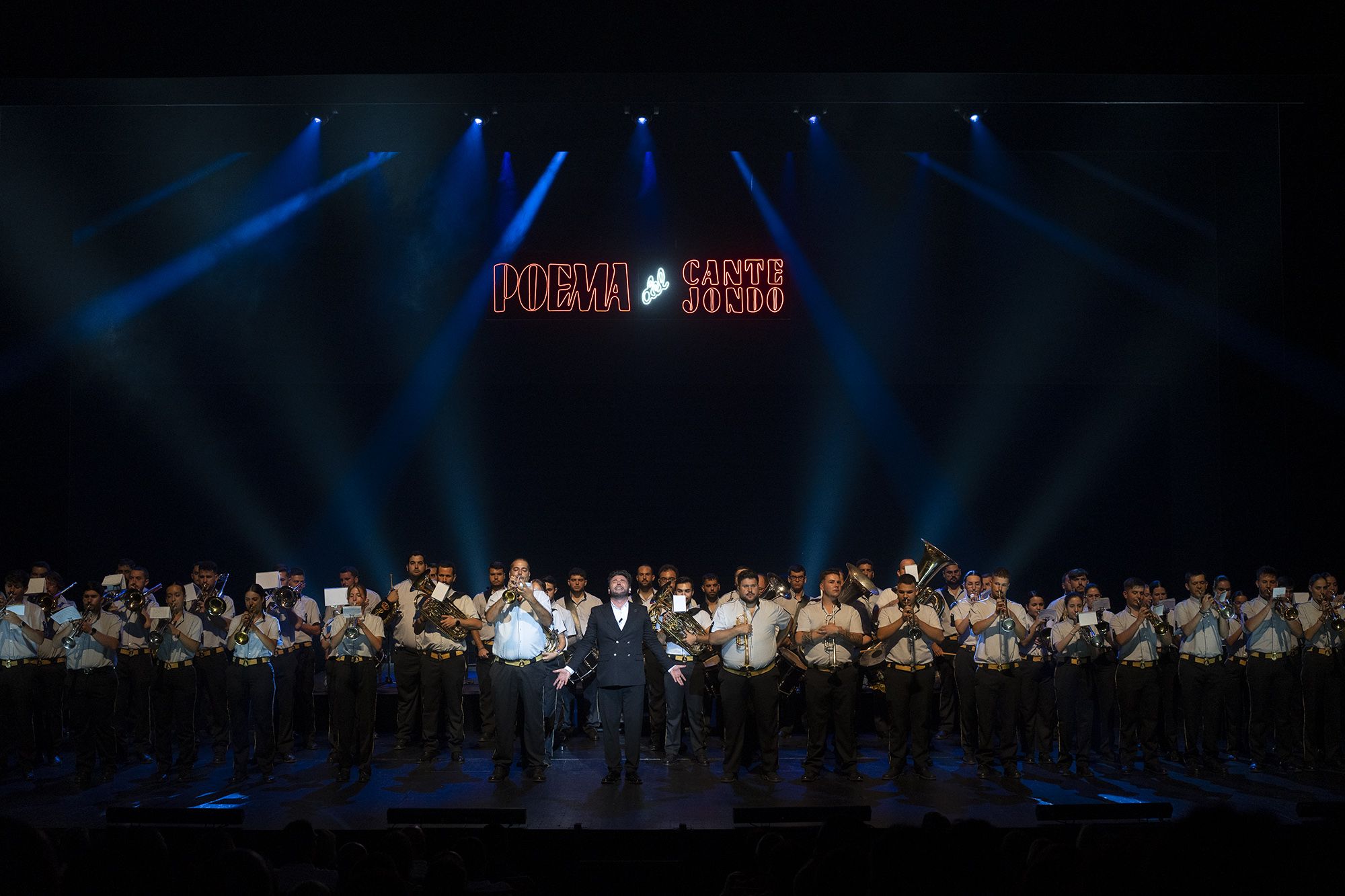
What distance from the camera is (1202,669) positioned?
9.66m

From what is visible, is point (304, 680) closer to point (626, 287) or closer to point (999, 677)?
Result: point (626, 287)

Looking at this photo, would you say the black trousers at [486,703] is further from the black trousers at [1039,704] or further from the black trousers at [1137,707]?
the black trousers at [1137,707]

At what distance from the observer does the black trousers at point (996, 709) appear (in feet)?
30.2

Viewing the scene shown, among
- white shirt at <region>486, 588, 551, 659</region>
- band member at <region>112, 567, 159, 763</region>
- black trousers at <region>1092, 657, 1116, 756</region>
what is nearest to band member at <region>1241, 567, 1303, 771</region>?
black trousers at <region>1092, 657, 1116, 756</region>

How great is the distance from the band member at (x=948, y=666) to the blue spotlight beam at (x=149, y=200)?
36.9 feet

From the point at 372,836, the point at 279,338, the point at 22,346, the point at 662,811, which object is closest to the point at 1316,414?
the point at 662,811

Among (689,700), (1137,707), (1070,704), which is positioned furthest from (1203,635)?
(689,700)

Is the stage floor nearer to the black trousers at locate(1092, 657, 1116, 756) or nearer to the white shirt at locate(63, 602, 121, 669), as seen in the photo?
the black trousers at locate(1092, 657, 1116, 756)

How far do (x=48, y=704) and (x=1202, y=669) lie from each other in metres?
11.6

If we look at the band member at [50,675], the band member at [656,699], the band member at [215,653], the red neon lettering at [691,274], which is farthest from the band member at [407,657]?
the red neon lettering at [691,274]

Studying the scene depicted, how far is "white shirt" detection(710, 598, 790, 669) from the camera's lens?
9.27m

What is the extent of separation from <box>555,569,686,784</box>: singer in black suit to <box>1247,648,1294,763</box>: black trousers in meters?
5.84

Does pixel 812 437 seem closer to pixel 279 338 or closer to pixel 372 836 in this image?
pixel 279 338

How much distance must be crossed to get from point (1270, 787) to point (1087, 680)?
1733 millimetres
